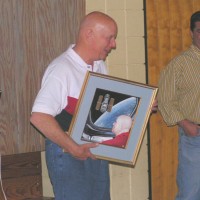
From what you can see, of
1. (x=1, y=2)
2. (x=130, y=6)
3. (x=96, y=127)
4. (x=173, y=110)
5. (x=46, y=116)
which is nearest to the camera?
(x=46, y=116)

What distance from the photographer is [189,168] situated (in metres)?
3.82

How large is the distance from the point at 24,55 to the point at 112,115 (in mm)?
988

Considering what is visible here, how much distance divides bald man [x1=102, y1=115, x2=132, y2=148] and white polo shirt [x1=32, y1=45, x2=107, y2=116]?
0.25m

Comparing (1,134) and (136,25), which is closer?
(1,134)

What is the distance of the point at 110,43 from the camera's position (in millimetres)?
2793

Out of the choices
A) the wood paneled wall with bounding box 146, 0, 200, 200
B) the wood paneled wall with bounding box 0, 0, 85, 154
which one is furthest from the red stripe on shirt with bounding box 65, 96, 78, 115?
the wood paneled wall with bounding box 146, 0, 200, 200

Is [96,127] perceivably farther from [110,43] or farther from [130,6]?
[130,6]

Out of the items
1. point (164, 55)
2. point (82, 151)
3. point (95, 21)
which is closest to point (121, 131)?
point (82, 151)

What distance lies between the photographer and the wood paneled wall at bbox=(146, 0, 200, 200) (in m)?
4.31

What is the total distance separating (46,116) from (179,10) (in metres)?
2.17

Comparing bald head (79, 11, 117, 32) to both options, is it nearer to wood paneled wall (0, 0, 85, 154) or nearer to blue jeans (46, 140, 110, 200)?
blue jeans (46, 140, 110, 200)

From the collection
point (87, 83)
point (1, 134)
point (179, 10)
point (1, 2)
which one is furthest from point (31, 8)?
point (179, 10)

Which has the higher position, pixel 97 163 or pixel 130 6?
pixel 130 6

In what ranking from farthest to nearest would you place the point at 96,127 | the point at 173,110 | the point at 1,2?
the point at 173,110 < the point at 1,2 < the point at 96,127
